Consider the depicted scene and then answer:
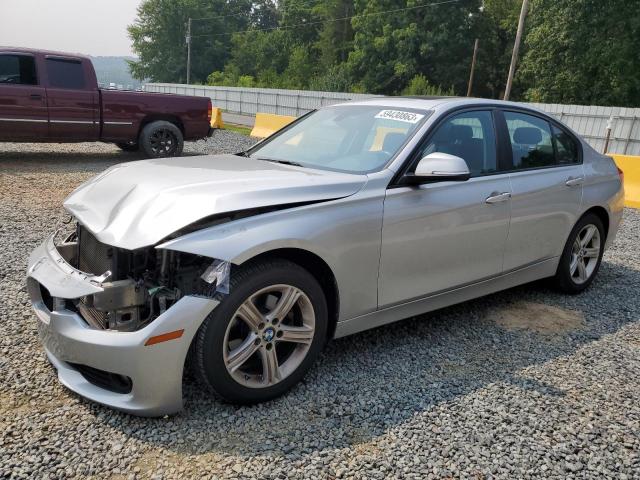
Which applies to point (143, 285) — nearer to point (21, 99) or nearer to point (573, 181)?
point (573, 181)

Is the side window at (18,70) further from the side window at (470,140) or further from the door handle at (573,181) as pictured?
the door handle at (573,181)

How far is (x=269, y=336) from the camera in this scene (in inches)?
116

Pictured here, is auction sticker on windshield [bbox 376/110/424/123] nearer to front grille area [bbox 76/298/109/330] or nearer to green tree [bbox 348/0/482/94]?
front grille area [bbox 76/298/109/330]

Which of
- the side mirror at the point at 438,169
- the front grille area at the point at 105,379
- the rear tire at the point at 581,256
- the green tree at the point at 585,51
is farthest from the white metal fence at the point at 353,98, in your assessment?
the green tree at the point at 585,51

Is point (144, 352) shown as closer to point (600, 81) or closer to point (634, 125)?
point (634, 125)

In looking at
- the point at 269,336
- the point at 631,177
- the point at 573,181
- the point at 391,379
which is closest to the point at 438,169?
the point at 391,379

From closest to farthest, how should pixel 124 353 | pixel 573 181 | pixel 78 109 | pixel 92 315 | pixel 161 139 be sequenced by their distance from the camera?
pixel 124 353 → pixel 92 315 → pixel 573 181 → pixel 78 109 → pixel 161 139

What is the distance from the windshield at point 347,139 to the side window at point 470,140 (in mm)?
176

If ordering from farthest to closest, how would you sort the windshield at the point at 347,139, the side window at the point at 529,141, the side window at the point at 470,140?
1. the side window at the point at 529,141
2. the side window at the point at 470,140
3. the windshield at the point at 347,139

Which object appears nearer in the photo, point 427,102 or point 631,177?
point 427,102

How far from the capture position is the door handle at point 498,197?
3943 mm

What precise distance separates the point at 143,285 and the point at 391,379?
62.7 inches

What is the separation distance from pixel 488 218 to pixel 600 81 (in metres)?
38.9

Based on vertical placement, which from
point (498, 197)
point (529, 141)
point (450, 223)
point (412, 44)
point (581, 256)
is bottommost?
point (581, 256)
